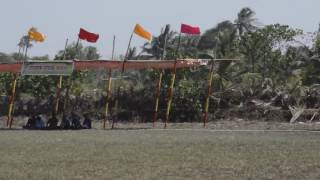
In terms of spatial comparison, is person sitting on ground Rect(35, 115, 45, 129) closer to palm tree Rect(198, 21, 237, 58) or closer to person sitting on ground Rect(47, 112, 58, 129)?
person sitting on ground Rect(47, 112, 58, 129)

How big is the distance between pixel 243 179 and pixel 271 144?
502cm

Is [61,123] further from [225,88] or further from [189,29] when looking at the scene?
[225,88]

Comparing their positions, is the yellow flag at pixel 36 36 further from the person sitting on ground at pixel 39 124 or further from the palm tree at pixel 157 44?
the palm tree at pixel 157 44

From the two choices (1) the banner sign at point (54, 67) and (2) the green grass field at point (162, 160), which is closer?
(2) the green grass field at point (162, 160)

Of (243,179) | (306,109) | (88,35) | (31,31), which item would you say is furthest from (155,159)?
(306,109)

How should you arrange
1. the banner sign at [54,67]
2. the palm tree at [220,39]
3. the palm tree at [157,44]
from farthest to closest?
the palm tree at [157,44]
the palm tree at [220,39]
the banner sign at [54,67]

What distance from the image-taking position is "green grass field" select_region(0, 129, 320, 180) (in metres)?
9.81

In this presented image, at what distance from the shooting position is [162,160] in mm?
11414

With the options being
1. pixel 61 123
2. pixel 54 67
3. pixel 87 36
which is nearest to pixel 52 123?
pixel 61 123

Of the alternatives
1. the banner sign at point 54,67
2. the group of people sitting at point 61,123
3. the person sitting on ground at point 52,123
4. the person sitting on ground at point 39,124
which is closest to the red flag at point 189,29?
the banner sign at point 54,67

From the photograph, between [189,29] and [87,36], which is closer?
[189,29]

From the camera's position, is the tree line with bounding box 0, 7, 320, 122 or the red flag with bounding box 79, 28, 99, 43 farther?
the tree line with bounding box 0, 7, 320, 122

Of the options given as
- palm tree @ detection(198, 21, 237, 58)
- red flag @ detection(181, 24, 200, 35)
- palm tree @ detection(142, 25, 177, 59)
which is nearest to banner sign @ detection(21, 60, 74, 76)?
red flag @ detection(181, 24, 200, 35)

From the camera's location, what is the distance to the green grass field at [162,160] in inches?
386
